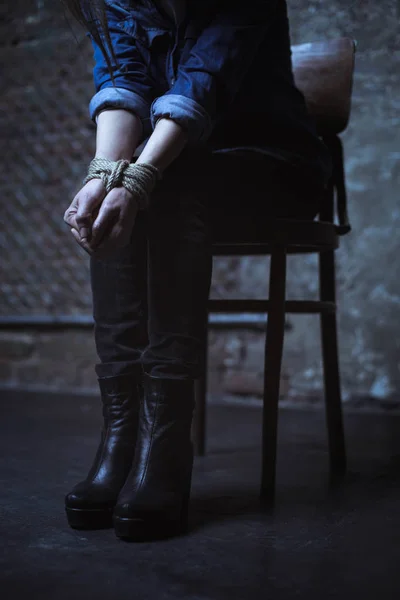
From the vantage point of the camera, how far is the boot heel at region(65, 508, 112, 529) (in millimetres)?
989

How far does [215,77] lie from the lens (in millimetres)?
1046

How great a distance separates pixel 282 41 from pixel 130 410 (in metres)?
0.74

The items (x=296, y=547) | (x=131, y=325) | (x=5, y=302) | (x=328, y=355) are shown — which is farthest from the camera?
(x=5, y=302)

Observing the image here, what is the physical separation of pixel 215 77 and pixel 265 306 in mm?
490

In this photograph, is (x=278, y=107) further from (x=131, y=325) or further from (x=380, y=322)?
(x=380, y=322)

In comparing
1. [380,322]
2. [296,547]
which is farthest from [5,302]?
[296,547]

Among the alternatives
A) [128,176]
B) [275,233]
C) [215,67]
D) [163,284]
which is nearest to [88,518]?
[163,284]

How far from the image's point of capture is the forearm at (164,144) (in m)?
0.99

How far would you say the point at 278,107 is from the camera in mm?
1216

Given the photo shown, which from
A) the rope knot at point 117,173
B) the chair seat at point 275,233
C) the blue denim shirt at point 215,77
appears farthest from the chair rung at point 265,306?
the rope knot at point 117,173

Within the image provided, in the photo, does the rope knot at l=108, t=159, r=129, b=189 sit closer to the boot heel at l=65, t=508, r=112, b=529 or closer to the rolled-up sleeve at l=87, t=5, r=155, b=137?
the rolled-up sleeve at l=87, t=5, r=155, b=137

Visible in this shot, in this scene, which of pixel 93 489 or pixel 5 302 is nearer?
pixel 93 489

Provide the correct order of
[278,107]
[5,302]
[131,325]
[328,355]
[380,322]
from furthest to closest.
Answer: [5,302] < [380,322] < [328,355] < [278,107] < [131,325]

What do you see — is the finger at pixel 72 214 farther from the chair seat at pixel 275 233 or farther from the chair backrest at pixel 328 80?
the chair backrest at pixel 328 80
